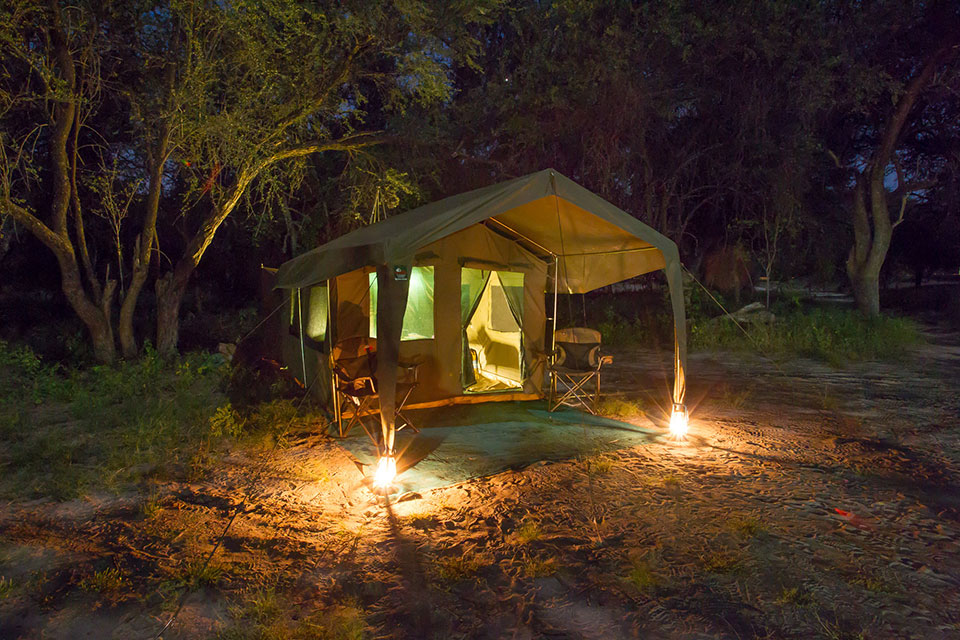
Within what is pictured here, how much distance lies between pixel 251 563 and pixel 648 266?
4.82m

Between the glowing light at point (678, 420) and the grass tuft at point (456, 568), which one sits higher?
the glowing light at point (678, 420)

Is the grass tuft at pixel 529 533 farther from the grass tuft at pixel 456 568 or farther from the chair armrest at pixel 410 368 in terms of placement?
the chair armrest at pixel 410 368

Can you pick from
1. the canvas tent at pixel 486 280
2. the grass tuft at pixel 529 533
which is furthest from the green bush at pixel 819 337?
the grass tuft at pixel 529 533

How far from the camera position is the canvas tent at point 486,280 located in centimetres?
505

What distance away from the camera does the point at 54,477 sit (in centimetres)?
427

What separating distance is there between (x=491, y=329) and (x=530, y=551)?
4288mm

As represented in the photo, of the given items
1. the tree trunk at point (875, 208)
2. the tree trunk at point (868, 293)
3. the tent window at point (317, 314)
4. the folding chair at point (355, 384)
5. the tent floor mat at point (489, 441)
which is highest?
the tree trunk at point (875, 208)

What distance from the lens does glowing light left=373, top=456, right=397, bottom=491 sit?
Result: 4.14m

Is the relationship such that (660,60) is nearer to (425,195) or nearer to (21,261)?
(425,195)

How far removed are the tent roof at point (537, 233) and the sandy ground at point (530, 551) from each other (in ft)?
6.03

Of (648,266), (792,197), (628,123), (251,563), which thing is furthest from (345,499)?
(792,197)

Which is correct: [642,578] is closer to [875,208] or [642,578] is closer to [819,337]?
[819,337]

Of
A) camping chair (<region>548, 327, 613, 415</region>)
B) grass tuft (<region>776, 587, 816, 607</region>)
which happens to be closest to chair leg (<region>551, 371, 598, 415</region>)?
camping chair (<region>548, 327, 613, 415</region>)

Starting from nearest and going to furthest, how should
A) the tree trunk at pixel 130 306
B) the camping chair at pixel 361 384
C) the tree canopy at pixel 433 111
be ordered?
the camping chair at pixel 361 384 < the tree canopy at pixel 433 111 < the tree trunk at pixel 130 306
